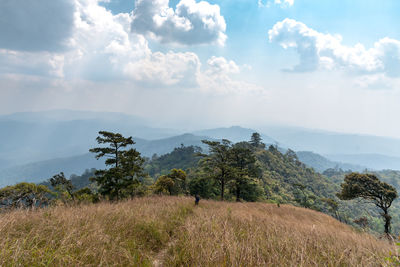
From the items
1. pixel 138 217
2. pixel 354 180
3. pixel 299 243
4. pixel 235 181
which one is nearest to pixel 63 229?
pixel 138 217

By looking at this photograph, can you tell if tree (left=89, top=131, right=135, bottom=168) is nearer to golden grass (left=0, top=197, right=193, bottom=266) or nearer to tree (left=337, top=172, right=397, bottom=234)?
golden grass (left=0, top=197, right=193, bottom=266)

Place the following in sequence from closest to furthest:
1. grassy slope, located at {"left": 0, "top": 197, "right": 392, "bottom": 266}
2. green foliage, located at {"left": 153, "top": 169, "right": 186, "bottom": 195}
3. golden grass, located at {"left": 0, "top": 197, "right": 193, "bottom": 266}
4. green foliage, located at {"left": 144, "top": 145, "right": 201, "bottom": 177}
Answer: golden grass, located at {"left": 0, "top": 197, "right": 193, "bottom": 266} → grassy slope, located at {"left": 0, "top": 197, "right": 392, "bottom": 266} → green foliage, located at {"left": 153, "top": 169, "right": 186, "bottom": 195} → green foliage, located at {"left": 144, "top": 145, "right": 201, "bottom": 177}

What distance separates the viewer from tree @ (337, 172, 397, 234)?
1917 cm

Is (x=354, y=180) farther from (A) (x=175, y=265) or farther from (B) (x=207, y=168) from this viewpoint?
(A) (x=175, y=265)

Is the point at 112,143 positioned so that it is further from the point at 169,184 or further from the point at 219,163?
the point at 169,184

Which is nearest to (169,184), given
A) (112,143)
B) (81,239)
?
(112,143)

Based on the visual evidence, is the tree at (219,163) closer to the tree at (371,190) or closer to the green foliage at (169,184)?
the green foliage at (169,184)

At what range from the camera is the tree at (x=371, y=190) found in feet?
62.9

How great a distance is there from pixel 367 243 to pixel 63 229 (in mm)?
7466

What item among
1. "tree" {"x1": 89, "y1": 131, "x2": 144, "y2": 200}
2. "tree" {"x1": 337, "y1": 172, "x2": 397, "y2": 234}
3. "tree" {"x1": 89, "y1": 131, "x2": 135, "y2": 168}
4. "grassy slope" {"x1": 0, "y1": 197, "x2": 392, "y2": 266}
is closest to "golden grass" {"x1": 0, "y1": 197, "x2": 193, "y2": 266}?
"grassy slope" {"x1": 0, "y1": 197, "x2": 392, "y2": 266}

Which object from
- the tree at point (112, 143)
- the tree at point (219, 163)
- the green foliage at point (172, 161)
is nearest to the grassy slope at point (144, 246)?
the tree at point (112, 143)

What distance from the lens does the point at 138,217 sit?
556 centimetres

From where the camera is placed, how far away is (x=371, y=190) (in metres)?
20.0

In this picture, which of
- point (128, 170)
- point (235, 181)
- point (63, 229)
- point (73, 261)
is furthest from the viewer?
point (235, 181)
